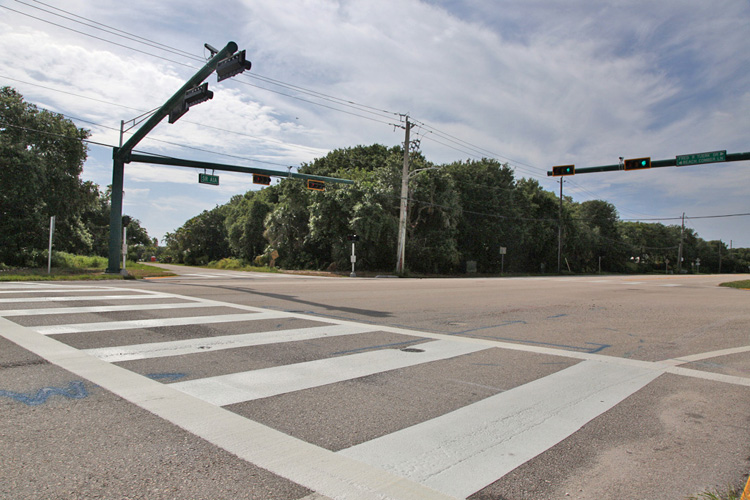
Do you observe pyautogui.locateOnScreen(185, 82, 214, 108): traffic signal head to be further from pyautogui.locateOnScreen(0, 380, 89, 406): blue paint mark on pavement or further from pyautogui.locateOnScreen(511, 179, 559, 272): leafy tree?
pyautogui.locateOnScreen(511, 179, 559, 272): leafy tree

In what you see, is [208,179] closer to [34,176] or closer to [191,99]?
[191,99]

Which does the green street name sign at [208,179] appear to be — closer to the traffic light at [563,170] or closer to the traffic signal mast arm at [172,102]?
the traffic signal mast arm at [172,102]

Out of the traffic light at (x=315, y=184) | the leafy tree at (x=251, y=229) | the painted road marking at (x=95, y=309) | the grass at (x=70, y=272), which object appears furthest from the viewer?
the leafy tree at (x=251, y=229)

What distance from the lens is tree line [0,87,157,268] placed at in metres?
21.7

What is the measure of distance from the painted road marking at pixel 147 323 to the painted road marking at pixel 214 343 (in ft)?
4.12

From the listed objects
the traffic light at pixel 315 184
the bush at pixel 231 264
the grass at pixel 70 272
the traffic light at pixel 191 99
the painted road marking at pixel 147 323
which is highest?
the traffic light at pixel 191 99

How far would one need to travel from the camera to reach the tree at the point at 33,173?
21.7 meters

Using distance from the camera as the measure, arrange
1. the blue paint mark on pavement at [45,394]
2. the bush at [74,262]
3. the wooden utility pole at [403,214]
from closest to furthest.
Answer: the blue paint mark on pavement at [45,394], the bush at [74,262], the wooden utility pole at [403,214]

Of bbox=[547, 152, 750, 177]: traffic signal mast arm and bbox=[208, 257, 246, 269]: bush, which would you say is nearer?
bbox=[547, 152, 750, 177]: traffic signal mast arm

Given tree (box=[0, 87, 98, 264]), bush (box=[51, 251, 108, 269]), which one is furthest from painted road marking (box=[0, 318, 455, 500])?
bush (box=[51, 251, 108, 269])

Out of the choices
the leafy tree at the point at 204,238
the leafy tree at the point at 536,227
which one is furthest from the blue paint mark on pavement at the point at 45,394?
the leafy tree at the point at 204,238

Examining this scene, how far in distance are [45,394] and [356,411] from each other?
8.91 feet

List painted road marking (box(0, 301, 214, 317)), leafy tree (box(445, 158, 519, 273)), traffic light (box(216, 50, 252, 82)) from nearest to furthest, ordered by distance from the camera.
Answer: painted road marking (box(0, 301, 214, 317)) < traffic light (box(216, 50, 252, 82)) < leafy tree (box(445, 158, 519, 273))

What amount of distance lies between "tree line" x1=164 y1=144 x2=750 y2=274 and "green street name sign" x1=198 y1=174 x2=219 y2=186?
1141 cm
